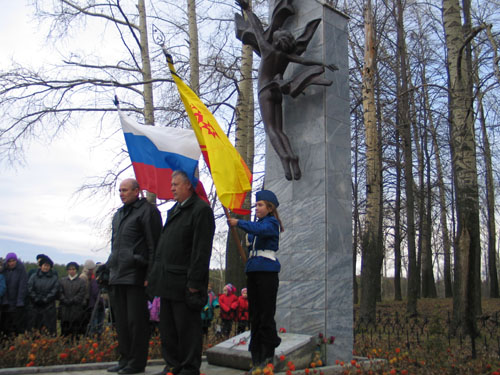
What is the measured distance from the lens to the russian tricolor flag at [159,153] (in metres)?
5.48

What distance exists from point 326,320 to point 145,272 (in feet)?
7.33

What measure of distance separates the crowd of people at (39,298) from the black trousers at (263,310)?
12.8 feet

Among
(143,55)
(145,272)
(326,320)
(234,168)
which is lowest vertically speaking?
(326,320)

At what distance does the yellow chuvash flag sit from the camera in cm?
498

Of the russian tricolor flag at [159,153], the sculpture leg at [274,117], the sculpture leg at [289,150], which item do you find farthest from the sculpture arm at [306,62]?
the russian tricolor flag at [159,153]

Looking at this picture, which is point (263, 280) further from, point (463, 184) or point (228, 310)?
point (463, 184)

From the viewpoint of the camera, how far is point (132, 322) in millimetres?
4750

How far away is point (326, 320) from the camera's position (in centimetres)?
587

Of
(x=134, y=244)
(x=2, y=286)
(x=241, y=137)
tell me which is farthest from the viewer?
(x=241, y=137)

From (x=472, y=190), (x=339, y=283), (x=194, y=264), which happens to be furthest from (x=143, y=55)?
(x=194, y=264)

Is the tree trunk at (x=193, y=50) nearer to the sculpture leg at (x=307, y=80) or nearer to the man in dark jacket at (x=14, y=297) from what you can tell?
the man in dark jacket at (x=14, y=297)

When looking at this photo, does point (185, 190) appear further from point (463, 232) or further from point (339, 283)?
point (463, 232)

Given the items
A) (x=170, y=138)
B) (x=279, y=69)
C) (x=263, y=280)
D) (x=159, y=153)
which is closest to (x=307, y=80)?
(x=279, y=69)

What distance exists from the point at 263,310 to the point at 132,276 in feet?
4.08
